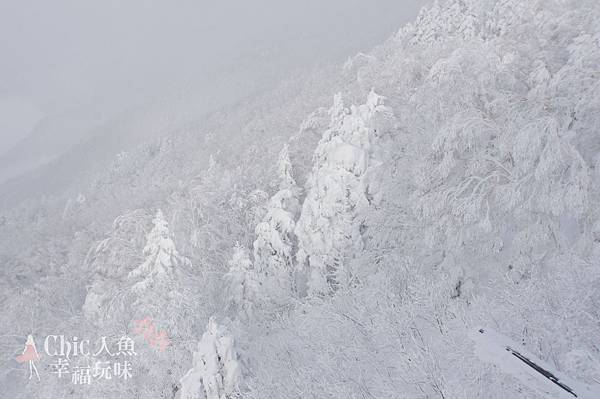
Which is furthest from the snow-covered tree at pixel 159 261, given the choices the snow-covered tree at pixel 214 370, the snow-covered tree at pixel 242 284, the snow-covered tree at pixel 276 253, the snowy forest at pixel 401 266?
the snow-covered tree at pixel 214 370

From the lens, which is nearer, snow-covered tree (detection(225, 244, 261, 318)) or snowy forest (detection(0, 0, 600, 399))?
snowy forest (detection(0, 0, 600, 399))

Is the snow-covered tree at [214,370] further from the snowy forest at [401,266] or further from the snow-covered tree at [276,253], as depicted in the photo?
the snow-covered tree at [276,253]

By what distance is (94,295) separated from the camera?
89.8 ft

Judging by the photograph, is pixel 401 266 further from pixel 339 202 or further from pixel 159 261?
pixel 159 261

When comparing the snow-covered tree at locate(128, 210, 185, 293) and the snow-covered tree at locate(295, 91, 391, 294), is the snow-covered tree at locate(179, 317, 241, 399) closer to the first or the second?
the snow-covered tree at locate(295, 91, 391, 294)

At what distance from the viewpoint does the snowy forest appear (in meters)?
6.14

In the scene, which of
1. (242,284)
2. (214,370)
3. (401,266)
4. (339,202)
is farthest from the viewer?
(242,284)

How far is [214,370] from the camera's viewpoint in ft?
40.8

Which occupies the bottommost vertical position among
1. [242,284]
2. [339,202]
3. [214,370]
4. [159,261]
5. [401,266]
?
[242,284]

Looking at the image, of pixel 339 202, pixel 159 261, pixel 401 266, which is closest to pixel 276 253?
pixel 339 202

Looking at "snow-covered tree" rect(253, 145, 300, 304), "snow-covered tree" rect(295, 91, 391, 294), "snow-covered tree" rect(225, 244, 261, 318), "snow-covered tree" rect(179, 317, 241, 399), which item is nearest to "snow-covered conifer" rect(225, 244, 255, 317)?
"snow-covered tree" rect(225, 244, 261, 318)

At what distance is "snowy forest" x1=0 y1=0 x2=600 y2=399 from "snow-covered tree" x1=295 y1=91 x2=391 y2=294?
3.7 inches

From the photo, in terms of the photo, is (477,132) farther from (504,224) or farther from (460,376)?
(460,376)

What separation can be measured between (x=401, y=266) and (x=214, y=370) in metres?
6.26
